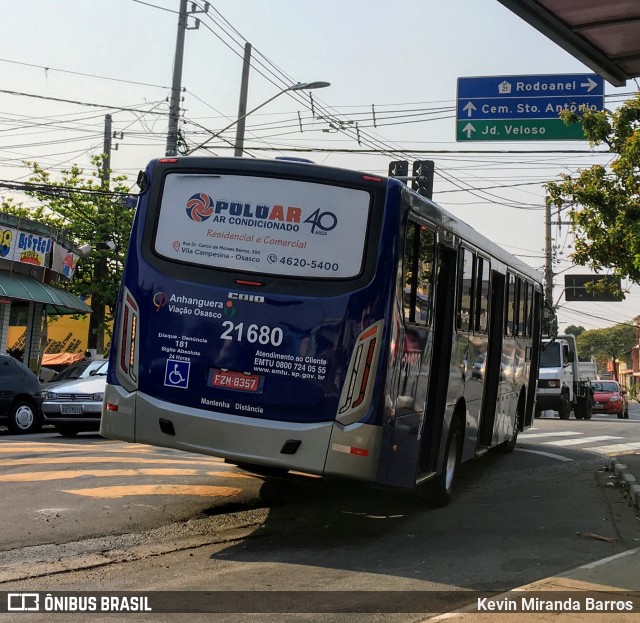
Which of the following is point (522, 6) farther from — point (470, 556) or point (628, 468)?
point (628, 468)

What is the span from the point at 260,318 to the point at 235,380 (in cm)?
58

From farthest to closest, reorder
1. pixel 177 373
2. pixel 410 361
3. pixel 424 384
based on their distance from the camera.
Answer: pixel 424 384 → pixel 410 361 → pixel 177 373

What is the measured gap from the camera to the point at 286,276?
27.7 feet

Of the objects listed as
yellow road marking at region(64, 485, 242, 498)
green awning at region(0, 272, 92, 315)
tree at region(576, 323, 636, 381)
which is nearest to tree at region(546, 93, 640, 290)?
yellow road marking at region(64, 485, 242, 498)

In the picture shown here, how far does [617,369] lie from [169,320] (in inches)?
5630

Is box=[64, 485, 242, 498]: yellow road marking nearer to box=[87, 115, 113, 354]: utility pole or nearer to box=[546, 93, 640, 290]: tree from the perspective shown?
box=[546, 93, 640, 290]: tree

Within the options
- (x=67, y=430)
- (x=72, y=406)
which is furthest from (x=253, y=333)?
(x=67, y=430)

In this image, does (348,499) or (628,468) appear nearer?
(348,499)

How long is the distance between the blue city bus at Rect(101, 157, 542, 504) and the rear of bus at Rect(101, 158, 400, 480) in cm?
1

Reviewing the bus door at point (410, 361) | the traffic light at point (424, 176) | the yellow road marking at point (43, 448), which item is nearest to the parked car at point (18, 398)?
the yellow road marking at point (43, 448)

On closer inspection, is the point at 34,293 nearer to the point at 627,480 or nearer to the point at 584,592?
the point at 627,480

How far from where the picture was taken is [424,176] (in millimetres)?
21453

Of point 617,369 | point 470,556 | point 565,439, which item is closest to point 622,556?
point 470,556

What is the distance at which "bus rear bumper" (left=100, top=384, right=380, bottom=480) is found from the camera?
8.08 metres
